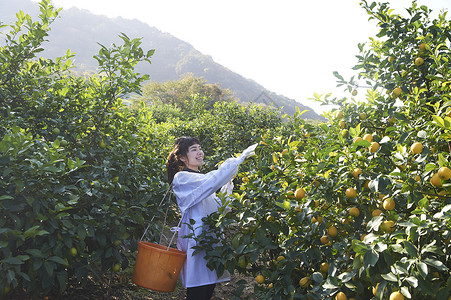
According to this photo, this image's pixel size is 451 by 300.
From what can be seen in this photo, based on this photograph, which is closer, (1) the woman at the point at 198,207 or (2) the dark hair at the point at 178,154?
(1) the woman at the point at 198,207

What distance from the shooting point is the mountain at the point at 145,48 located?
77625mm

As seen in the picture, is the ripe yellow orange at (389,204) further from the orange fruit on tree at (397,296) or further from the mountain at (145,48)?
the mountain at (145,48)

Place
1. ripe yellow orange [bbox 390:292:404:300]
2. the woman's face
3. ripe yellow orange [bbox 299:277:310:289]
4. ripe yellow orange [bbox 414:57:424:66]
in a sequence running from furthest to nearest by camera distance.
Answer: the woman's face
ripe yellow orange [bbox 414:57:424:66]
ripe yellow orange [bbox 299:277:310:289]
ripe yellow orange [bbox 390:292:404:300]

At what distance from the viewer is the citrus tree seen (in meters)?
1.31

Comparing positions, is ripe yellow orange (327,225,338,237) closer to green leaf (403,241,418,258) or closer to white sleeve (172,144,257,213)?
green leaf (403,241,418,258)

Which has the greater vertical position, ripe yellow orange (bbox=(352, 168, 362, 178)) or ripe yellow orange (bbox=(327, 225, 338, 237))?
ripe yellow orange (bbox=(352, 168, 362, 178))

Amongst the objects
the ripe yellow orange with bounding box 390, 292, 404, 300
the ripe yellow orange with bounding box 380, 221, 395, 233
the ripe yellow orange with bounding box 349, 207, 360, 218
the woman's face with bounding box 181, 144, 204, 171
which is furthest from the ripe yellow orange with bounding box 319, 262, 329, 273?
the woman's face with bounding box 181, 144, 204, 171

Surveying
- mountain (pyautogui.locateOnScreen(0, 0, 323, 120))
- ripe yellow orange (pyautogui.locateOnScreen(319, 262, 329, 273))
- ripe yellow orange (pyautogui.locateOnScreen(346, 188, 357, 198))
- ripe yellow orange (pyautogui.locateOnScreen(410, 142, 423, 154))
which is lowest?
mountain (pyautogui.locateOnScreen(0, 0, 323, 120))

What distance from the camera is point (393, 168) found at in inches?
63.9

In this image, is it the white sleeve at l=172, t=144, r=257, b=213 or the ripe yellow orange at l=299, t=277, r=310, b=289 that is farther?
the white sleeve at l=172, t=144, r=257, b=213

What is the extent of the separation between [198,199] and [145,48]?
9138cm

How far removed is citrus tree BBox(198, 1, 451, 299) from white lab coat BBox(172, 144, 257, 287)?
0.16 meters

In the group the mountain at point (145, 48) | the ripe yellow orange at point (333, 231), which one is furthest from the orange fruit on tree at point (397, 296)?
the mountain at point (145, 48)

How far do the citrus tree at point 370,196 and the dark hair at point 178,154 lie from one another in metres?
0.51
